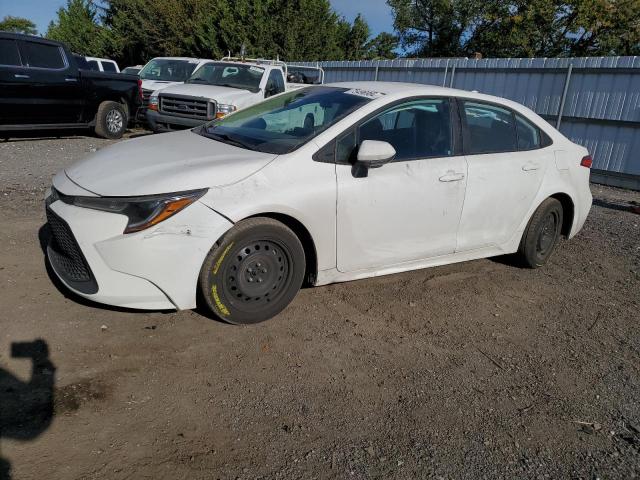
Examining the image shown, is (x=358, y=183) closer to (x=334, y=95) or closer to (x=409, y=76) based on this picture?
(x=334, y=95)

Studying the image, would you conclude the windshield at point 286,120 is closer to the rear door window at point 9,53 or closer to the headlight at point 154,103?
the headlight at point 154,103

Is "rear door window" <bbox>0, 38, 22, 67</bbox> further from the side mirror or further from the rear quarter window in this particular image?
the rear quarter window

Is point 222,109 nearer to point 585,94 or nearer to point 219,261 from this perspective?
point 585,94

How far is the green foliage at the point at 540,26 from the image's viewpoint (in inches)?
1151

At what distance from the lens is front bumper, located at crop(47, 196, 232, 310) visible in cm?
323

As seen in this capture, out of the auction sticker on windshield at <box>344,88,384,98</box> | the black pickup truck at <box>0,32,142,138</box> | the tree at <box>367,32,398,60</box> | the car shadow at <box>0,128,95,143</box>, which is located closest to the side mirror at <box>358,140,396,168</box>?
the auction sticker on windshield at <box>344,88,384,98</box>

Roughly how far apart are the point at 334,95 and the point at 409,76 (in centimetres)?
1161

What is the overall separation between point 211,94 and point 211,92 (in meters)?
0.15

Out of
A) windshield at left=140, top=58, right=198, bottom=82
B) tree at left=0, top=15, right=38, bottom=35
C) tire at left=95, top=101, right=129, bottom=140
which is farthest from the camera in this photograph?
tree at left=0, top=15, right=38, bottom=35

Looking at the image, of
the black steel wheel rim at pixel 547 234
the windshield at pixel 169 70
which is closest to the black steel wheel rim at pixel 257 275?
the black steel wheel rim at pixel 547 234

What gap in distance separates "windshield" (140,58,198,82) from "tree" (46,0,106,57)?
25.4m

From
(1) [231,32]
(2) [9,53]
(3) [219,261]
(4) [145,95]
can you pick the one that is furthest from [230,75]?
(1) [231,32]

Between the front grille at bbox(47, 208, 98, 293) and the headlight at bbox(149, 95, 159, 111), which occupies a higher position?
the headlight at bbox(149, 95, 159, 111)

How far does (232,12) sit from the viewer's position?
29.0 metres
